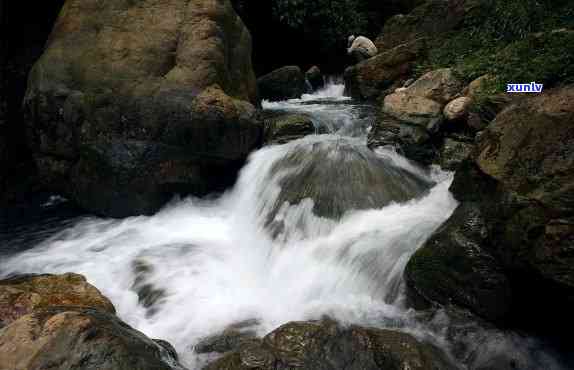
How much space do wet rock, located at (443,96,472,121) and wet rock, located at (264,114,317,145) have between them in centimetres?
245

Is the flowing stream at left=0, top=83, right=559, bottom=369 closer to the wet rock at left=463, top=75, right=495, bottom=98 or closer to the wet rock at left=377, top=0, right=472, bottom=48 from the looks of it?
the wet rock at left=463, top=75, right=495, bottom=98

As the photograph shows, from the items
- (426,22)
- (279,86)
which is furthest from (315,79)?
(426,22)

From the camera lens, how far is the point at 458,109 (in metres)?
7.12

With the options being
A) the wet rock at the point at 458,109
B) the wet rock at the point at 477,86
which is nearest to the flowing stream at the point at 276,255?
the wet rock at the point at 458,109

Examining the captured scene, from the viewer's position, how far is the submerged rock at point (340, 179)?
5.94 m

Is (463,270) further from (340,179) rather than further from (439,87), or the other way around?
(439,87)

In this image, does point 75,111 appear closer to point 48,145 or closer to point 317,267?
point 48,145

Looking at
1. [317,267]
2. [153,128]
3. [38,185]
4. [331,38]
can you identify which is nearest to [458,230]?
[317,267]

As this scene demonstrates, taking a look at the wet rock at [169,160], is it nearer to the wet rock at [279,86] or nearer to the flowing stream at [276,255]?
the flowing stream at [276,255]

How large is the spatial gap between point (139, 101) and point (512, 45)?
740 cm

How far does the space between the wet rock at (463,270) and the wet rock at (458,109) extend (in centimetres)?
314

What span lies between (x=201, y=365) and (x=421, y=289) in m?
2.22

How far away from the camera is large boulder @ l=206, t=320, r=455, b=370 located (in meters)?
3.17

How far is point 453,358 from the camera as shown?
364cm
